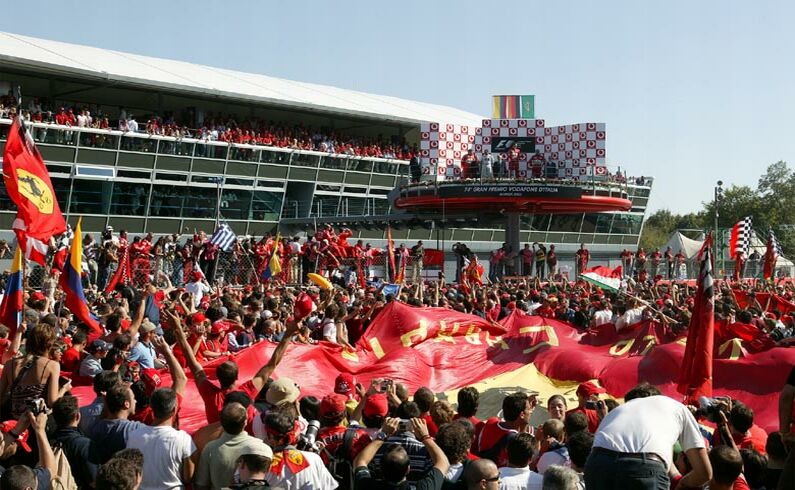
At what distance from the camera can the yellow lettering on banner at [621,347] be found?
1602 centimetres

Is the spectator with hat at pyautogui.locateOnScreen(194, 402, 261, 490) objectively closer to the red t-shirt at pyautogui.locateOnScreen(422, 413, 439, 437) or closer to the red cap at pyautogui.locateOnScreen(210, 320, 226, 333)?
the red t-shirt at pyautogui.locateOnScreen(422, 413, 439, 437)

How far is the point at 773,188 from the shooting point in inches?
4035

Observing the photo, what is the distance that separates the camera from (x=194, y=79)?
47500 millimetres

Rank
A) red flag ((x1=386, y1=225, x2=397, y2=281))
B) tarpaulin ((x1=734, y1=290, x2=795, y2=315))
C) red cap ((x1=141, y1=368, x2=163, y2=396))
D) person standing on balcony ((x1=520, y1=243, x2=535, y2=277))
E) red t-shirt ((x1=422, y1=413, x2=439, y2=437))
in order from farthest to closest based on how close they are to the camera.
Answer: person standing on balcony ((x1=520, y1=243, x2=535, y2=277))
red flag ((x1=386, y1=225, x2=397, y2=281))
tarpaulin ((x1=734, y1=290, x2=795, y2=315))
red cap ((x1=141, y1=368, x2=163, y2=396))
red t-shirt ((x1=422, y1=413, x2=439, y2=437))

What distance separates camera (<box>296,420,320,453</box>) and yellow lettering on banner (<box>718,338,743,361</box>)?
26.8 ft

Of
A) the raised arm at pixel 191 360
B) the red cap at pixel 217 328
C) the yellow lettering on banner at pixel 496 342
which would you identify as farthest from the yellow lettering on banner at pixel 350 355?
the raised arm at pixel 191 360

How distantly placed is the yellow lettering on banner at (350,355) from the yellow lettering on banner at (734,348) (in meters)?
5.28

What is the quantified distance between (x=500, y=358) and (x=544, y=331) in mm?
1002

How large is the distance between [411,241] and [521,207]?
12962 mm

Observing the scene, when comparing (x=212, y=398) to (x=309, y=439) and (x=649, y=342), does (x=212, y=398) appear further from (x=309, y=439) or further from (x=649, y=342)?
(x=649, y=342)

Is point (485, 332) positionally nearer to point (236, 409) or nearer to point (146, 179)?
point (236, 409)

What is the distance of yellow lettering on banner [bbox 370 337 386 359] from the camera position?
621 inches

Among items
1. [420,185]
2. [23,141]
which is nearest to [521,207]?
[420,185]

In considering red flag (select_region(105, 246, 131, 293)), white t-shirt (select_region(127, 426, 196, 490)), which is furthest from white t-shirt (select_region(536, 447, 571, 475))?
red flag (select_region(105, 246, 131, 293))
